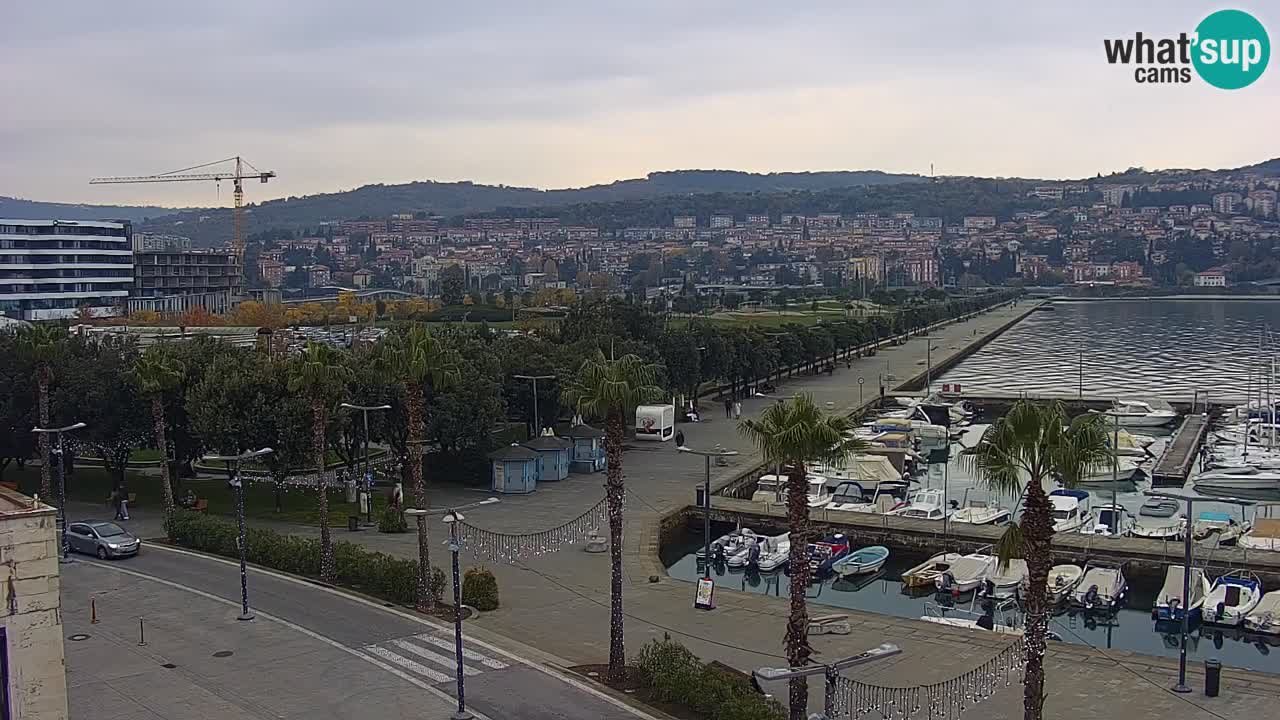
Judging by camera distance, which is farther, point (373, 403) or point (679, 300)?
point (679, 300)

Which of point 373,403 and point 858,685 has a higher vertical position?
point 373,403

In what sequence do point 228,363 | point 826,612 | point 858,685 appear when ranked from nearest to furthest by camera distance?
point 858,685
point 826,612
point 228,363

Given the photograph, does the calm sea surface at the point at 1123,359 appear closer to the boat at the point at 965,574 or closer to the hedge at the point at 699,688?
the boat at the point at 965,574

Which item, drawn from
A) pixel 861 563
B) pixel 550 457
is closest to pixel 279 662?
pixel 861 563

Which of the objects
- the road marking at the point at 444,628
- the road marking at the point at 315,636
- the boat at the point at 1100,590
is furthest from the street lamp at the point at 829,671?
the boat at the point at 1100,590

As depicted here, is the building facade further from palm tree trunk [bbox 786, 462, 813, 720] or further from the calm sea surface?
palm tree trunk [bbox 786, 462, 813, 720]

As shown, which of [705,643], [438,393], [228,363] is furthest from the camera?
[438,393]

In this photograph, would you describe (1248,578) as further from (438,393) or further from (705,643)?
(438,393)

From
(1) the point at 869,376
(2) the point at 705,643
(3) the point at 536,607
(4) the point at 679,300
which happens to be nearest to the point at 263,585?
(3) the point at 536,607
